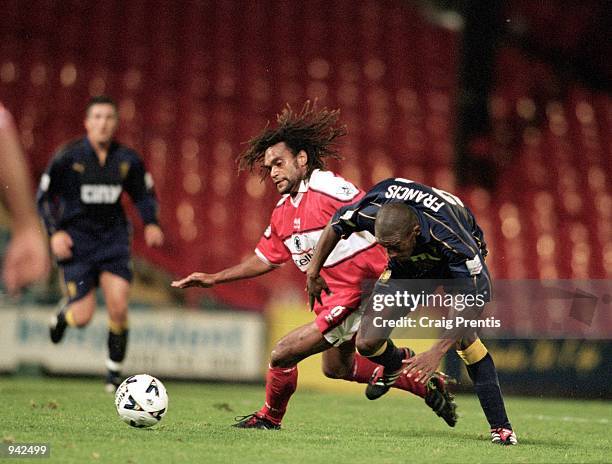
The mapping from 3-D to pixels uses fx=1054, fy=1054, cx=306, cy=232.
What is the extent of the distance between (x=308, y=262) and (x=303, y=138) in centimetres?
72

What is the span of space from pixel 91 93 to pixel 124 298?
289 inches

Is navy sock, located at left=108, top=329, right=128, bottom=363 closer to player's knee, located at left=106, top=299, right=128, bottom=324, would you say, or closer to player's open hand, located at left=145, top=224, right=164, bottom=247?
player's knee, located at left=106, top=299, right=128, bottom=324

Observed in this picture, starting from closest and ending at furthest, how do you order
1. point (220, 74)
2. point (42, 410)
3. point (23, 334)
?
1. point (42, 410)
2. point (23, 334)
3. point (220, 74)

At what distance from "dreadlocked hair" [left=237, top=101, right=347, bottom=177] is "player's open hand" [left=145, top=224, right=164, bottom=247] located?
1469 mm

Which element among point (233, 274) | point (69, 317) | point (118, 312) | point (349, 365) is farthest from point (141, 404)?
point (69, 317)

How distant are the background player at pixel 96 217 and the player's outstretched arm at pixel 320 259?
2.43 metres

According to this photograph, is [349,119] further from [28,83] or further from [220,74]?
[28,83]

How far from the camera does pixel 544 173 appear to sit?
14758 millimetres

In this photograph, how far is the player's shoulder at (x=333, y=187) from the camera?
5793 millimetres

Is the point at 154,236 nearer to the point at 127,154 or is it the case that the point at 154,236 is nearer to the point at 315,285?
the point at 127,154

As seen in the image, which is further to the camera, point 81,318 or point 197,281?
point 81,318

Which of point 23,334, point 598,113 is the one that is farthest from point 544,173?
point 23,334

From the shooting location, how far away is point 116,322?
298 inches

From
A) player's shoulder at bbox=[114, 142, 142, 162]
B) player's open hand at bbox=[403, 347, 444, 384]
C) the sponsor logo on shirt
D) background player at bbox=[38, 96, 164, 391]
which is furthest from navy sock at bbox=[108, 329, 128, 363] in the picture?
player's open hand at bbox=[403, 347, 444, 384]
